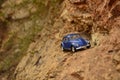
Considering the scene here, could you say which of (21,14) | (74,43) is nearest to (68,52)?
(74,43)

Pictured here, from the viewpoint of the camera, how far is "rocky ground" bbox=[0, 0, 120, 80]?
11.7m

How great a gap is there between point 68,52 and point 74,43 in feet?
1.72

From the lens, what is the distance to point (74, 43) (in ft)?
42.5

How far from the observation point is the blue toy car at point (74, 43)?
1281cm

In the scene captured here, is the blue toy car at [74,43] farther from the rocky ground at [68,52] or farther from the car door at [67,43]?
the rocky ground at [68,52]

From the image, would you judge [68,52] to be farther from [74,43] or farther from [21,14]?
[21,14]

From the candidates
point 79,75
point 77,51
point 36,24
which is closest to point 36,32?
point 36,24

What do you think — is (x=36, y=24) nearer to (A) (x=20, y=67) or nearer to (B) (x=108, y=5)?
(A) (x=20, y=67)

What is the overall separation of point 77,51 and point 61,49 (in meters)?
1.11

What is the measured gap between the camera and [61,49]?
13.9 metres

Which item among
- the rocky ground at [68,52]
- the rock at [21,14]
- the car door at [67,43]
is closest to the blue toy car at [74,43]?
the car door at [67,43]

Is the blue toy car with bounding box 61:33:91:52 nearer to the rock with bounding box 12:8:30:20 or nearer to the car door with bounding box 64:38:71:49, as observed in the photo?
the car door with bounding box 64:38:71:49

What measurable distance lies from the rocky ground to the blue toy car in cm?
19

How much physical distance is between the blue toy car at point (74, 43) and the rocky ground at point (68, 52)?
19 centimetres
